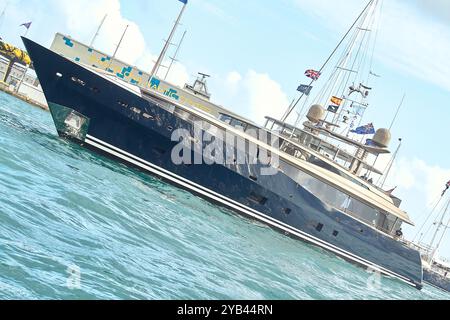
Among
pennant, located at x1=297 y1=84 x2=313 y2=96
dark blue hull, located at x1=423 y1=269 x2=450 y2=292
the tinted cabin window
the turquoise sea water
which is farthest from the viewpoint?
dark blue hull, located at x1=423 y1=269 x2=450 y2=292

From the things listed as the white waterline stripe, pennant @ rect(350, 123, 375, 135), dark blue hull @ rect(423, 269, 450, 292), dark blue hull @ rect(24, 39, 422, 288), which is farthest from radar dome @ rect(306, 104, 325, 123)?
dark blue hull @ rect(423, 269, 450, 292)

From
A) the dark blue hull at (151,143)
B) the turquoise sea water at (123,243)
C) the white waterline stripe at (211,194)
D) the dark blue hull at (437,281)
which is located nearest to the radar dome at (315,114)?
the dark blue hull at (151,143)

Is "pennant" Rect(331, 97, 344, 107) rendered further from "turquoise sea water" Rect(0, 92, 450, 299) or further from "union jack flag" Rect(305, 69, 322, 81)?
"turquoise sea water" Rect(0, 92, 450, 299)

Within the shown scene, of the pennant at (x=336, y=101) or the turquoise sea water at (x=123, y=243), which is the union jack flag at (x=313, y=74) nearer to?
the pennant at (x=336, y=101)

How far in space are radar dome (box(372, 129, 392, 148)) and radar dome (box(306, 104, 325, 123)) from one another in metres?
3.62

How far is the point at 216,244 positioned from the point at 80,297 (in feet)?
25.8

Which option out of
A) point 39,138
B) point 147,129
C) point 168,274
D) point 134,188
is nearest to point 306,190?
point 147,129

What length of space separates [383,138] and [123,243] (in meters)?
23.8

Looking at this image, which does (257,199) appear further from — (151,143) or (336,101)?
(336,101)

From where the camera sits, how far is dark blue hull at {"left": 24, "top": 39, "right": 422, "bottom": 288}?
73.5 feet

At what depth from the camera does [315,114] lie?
3041 cm

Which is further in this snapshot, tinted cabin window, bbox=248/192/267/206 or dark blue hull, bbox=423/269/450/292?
dark blue hull, bbox=423/269/450/292

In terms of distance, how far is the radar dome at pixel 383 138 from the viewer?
31.3 metres

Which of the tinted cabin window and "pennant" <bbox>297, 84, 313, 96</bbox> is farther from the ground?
"pennant" <bbox>297, 84, 313, 96</bbox>
